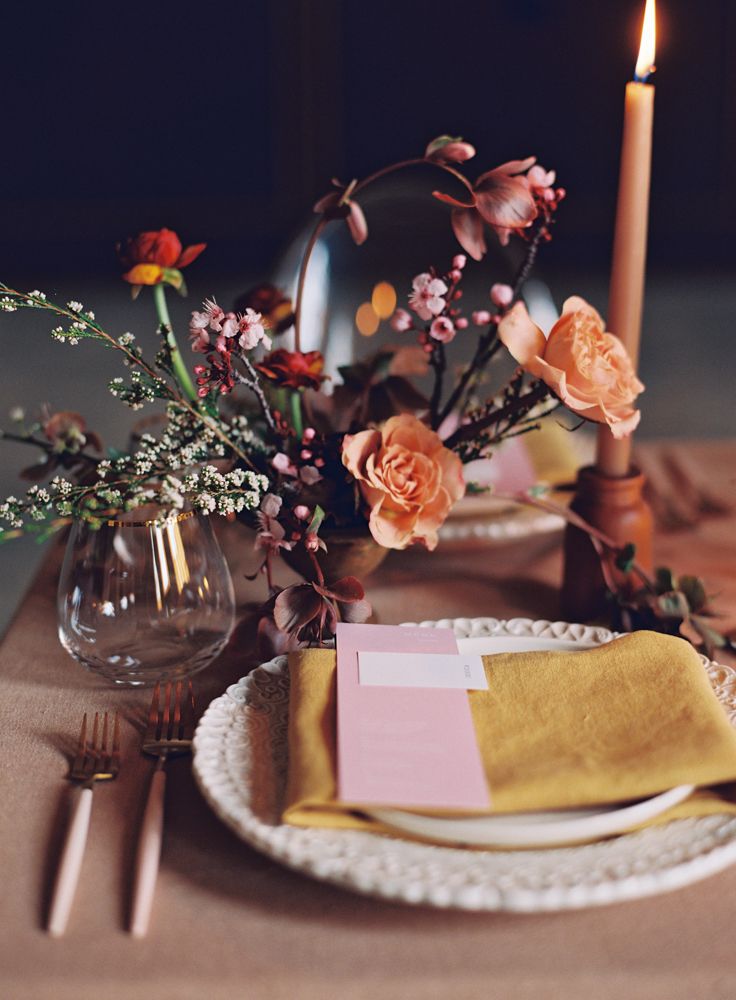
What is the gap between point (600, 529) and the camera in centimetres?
88

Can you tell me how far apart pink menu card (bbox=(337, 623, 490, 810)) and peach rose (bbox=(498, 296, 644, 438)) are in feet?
0.69

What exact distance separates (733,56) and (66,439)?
12.9 feet

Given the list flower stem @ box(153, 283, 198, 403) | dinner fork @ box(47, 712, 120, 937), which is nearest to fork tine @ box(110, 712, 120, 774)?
dinner fork @ box(47, 712, 120, 937)

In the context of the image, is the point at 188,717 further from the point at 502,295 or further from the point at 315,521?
the point at 502,295

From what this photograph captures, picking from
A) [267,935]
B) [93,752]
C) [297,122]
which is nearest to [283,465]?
[93,752]

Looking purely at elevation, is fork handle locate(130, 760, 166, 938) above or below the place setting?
below

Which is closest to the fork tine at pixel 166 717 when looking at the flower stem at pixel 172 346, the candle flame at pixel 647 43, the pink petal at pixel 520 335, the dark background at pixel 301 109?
the flower stem at pixel 172 346

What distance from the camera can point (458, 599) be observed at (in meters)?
0.91

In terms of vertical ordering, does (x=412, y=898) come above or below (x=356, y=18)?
below

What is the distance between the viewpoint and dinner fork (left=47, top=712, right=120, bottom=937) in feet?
1.61

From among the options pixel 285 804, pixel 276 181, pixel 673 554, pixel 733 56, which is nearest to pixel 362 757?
pixel 285 804

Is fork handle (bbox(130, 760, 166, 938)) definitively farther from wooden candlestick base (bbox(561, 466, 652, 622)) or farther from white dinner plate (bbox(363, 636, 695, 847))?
wooden candlestick base (bbox(561, 466, 652, 622))

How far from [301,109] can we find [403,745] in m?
3.78

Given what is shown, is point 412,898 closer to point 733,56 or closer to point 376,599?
point 376,599
